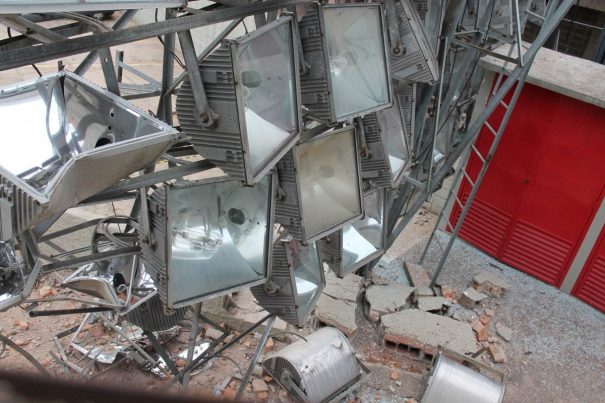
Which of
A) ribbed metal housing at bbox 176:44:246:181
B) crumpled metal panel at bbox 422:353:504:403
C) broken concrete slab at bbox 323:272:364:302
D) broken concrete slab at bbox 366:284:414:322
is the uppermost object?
ribbed metal housing at bbox 176:44:246:181

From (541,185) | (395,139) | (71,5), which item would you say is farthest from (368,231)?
(71,5)

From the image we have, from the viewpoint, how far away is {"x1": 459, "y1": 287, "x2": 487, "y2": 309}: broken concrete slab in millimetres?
8706

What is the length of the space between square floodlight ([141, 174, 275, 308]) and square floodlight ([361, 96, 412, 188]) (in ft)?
5.95

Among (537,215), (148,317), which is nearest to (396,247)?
(537,215)

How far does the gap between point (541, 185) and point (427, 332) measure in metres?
3.16

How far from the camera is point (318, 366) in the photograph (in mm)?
6492

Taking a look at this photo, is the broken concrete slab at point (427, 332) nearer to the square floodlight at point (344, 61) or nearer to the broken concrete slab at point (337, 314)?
the broken concrete slab at point (337, 314)

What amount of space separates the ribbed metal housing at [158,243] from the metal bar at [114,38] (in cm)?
105

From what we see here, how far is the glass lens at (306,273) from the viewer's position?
552cm

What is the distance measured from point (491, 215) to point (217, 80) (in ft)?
24.3

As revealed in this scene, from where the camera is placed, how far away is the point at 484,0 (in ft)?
26.4

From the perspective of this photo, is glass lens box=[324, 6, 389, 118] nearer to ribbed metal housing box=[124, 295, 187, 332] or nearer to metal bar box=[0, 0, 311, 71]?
metal bar box=[0, 0, 311, 71]

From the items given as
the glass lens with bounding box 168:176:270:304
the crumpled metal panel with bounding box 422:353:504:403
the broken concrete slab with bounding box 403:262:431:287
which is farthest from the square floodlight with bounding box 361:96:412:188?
the broken concrete slab with bounding box 403:262:431:287

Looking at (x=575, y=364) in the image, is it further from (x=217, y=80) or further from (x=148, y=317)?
(x=217, y=80)
